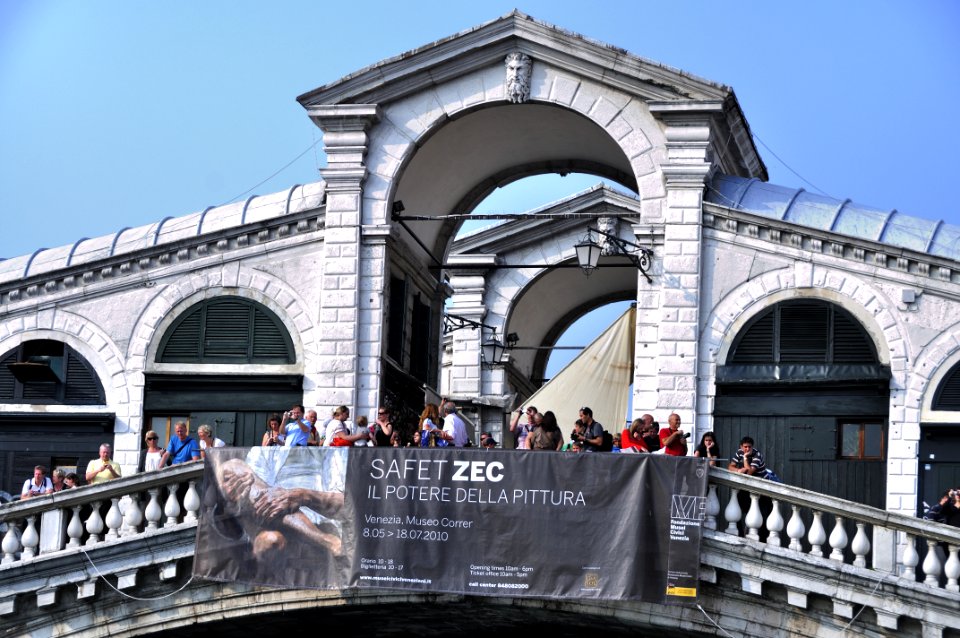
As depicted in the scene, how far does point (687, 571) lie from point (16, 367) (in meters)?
13.7

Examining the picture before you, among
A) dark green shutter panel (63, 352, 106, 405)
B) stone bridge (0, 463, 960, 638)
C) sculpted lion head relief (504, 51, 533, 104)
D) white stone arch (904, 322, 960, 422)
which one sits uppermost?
sculpted lion head relief (504, 51, 533, 104)

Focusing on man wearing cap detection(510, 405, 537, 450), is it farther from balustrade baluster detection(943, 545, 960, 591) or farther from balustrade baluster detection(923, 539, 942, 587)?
balustrade baluster detection(943, 545, 960, 591)

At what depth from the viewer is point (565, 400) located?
33500 mm

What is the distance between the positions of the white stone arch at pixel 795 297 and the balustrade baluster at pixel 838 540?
5.02 meters

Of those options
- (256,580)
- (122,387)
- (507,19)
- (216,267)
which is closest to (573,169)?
(507,19)

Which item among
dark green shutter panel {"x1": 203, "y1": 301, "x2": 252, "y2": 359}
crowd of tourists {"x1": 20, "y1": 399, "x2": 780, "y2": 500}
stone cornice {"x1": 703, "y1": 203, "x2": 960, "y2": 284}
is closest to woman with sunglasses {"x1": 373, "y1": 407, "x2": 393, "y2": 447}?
crowd of tourists {"x1": 20, "y1": 399, "x2": 780, "y2": 500}

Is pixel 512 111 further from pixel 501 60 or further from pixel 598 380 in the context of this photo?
pixel 598 380

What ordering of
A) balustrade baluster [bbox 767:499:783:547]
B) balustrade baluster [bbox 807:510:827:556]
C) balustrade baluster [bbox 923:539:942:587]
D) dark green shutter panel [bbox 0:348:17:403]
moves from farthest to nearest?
dark green shutter panel [bbox 0:348:17:403], balustrade baluster [bbox 767:499:783:547], balustrade baluster [bbox 807:510:827:556], balustrade baluster [bbox 923:539:942:587]

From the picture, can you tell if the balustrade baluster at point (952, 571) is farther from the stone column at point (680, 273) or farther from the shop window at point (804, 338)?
the stone column at point (680, 273)

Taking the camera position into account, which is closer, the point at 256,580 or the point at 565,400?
the point at 256,580

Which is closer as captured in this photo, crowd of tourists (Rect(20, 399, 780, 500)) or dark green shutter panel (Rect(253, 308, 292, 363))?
crowd of tourists (Rect(20, 399, 780, 500))

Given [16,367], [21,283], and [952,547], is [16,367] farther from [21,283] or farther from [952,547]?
[952,547]

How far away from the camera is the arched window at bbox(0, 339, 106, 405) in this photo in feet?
104

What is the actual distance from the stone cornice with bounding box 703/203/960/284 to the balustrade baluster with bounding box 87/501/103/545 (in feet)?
37.4
